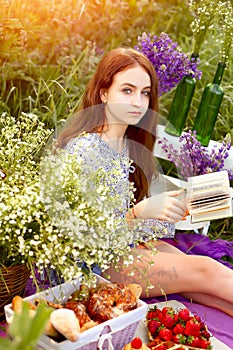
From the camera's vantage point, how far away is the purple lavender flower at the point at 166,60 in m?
2.99

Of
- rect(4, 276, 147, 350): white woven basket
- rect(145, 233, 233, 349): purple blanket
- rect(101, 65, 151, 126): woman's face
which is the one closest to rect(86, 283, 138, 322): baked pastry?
rect(4, 276, 147, 350): white woven basket

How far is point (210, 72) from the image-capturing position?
390 cm

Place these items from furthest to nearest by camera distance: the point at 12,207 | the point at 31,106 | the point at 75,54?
the point at 75,54 → the point at 31,106 → the point at 12,207

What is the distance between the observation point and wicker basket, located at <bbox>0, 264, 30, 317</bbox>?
1.99 meters

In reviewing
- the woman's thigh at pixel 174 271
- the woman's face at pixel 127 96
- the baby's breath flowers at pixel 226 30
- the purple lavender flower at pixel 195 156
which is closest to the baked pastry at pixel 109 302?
the woman's thigh at pixel 174 271

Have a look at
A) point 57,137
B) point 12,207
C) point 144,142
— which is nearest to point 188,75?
point 144,142

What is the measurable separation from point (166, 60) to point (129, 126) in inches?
28.7

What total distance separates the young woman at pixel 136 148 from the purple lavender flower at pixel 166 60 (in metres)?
0.65

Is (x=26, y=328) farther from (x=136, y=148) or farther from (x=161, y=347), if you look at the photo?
(x=136, y=148)

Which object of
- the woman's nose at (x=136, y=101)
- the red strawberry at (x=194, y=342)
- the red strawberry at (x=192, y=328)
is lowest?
the red strawberry at (x=194, y=342)

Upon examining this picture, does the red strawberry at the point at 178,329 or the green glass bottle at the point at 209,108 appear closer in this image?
the red strawberry at the point at 178,329

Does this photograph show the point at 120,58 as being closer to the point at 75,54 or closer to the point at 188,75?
the point at 188,75

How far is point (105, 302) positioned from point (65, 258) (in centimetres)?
19

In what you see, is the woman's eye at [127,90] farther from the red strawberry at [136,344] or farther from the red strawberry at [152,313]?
the red strawberry at [136,344]
